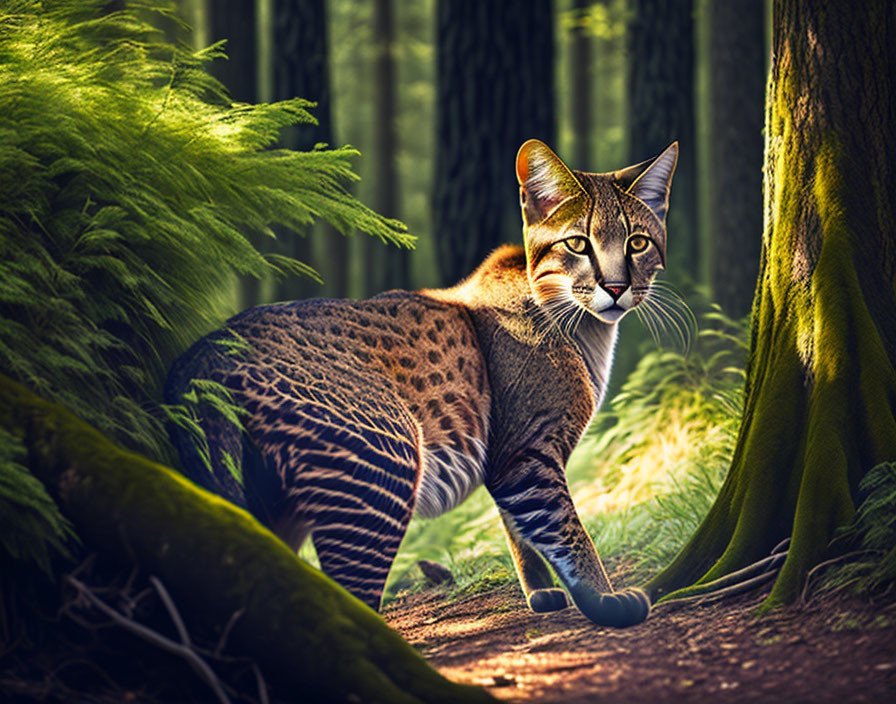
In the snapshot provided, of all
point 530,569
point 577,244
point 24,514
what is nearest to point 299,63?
point 577,244

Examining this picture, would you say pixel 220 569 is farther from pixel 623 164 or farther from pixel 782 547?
pixel 623 164

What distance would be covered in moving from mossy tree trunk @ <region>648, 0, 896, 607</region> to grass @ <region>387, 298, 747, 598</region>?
1217 mm

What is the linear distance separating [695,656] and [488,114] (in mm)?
6107

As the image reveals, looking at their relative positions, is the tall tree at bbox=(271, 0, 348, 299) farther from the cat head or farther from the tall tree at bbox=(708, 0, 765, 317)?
the cat head

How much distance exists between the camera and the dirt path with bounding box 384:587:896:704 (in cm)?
338

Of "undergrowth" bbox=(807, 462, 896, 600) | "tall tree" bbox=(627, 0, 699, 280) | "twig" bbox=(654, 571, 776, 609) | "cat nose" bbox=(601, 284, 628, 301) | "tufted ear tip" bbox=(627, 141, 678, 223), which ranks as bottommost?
"twig" bbox=(654, 571, 776, 609)

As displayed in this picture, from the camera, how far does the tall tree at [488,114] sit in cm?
877

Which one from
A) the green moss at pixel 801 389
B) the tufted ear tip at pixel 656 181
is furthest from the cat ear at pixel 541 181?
the green moss at pixel 801 389

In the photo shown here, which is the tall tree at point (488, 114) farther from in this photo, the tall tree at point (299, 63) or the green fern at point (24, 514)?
the green fern at point (24, 514)

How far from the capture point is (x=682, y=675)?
358 cm

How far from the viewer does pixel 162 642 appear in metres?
3.20

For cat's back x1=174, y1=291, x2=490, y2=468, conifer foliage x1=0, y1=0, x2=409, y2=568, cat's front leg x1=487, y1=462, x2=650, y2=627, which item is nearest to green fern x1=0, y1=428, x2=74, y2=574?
conifer foliage x1=0, y1=0, x2=409, y2=568

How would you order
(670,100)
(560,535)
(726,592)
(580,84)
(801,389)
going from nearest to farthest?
1. (726,592)
2. (801,389)
3. (560,535)
4. (670,100)
5. (580,84)

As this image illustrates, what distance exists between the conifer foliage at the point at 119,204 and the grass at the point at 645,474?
2.66 meters
